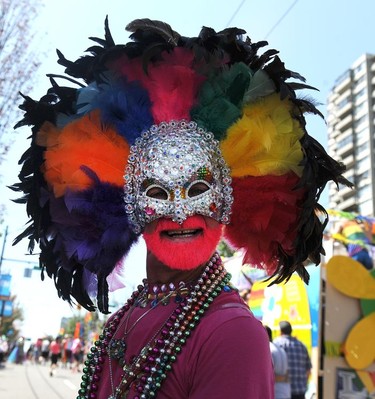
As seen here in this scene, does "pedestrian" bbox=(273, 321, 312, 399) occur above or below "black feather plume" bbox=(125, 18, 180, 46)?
below

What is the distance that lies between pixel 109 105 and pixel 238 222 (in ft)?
1.85

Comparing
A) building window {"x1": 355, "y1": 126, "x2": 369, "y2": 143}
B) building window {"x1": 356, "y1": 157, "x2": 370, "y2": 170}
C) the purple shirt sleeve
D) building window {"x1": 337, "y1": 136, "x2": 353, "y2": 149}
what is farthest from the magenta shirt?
building window {"x1": 337, "y1": 136, "x2": 353, "y2": 149}

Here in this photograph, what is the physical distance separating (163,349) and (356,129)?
8459cm

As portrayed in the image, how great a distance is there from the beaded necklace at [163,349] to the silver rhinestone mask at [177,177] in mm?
190

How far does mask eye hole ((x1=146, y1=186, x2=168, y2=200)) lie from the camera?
1.49m

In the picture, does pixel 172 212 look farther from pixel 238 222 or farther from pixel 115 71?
pixel 115 71

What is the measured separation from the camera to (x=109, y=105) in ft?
5.36

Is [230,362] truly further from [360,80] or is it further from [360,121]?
[360,80]

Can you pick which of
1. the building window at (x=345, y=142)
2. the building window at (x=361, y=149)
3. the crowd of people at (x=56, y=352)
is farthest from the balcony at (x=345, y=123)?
the crowd of people at (x=56, y=352)

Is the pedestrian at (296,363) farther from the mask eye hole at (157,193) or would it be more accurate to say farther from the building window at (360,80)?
the building window at (360,80)

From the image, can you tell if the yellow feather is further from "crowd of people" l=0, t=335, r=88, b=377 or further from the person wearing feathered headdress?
"crowd of people" l=0, t=335, r=88, b=377

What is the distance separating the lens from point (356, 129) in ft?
265

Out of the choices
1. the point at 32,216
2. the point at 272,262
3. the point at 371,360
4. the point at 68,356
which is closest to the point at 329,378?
the point at 371,360

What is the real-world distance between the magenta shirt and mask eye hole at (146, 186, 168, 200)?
348 mm
